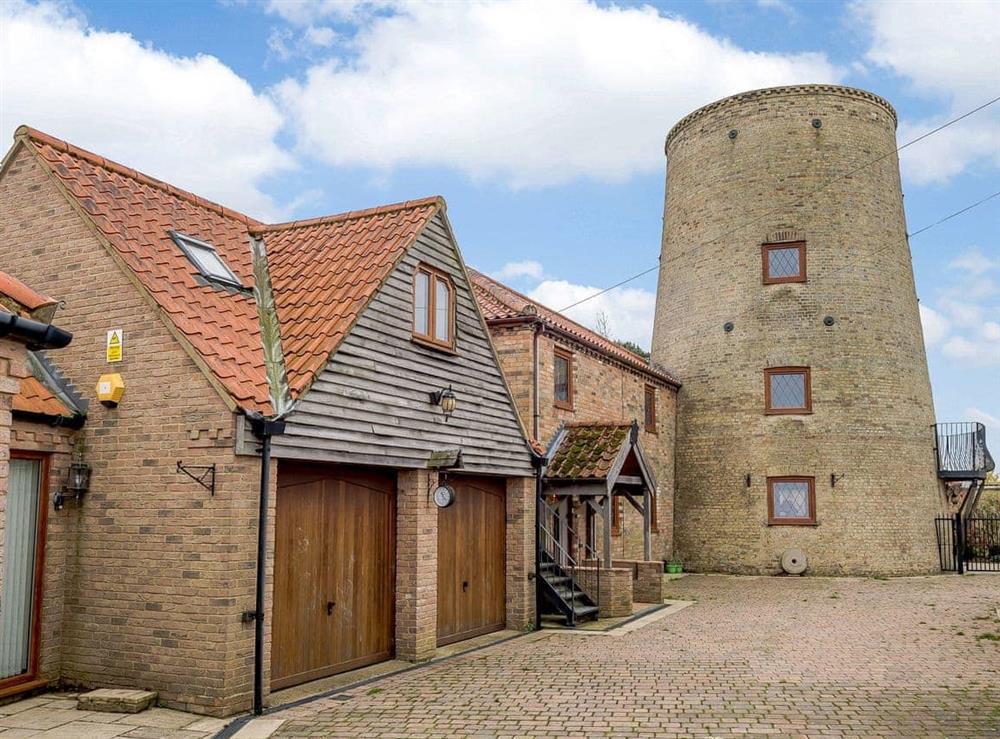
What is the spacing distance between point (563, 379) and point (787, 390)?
9.57 meters

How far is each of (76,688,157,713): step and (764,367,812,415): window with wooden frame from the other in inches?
802

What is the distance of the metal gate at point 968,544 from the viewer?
Result: 25734 mm

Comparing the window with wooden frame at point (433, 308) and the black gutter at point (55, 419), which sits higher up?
the window with wooden frame at point (433, 308)

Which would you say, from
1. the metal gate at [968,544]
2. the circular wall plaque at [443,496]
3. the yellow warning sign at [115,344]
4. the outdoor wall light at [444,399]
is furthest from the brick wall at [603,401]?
the yellow warning sign at [115,344]

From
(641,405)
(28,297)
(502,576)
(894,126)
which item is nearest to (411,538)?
(502,576)

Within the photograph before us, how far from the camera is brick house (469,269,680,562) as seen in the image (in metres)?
17.3

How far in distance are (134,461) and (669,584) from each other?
16.5m

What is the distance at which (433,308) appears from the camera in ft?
40.5

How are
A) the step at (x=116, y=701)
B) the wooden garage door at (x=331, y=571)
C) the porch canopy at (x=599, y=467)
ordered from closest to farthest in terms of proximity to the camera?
the step at (x=116, y=701)
the wooden garage door at (x=331, y=571)
the porch canopy at (x=599, y=467)

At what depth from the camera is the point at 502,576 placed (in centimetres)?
1431

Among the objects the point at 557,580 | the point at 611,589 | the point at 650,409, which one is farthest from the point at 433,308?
the point at 650,409

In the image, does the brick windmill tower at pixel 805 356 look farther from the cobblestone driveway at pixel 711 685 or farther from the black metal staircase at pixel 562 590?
the black metal staircase at pixel 562 590

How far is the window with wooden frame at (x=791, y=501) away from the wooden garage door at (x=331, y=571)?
16.3m

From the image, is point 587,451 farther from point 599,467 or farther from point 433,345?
point 433,345
